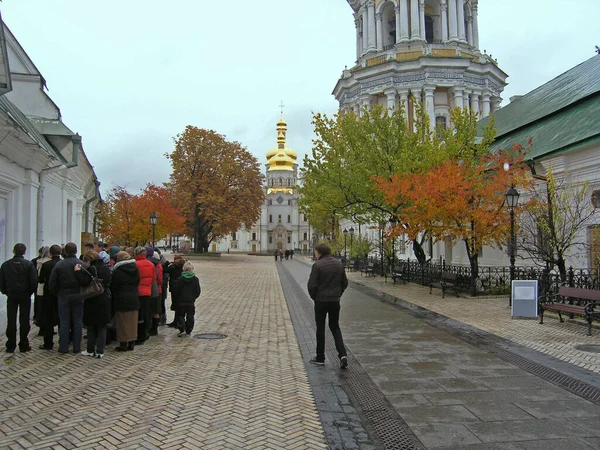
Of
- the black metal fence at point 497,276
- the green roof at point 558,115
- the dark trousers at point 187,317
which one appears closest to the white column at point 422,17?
the green roof at point 558,115

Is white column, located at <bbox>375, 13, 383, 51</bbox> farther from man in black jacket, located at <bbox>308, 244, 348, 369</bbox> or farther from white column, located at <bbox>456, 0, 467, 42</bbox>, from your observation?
man in black jacket, located at <bbox>308, 244, 348, 369</bbox>

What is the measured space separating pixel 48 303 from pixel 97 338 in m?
1.26

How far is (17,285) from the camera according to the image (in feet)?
25.2

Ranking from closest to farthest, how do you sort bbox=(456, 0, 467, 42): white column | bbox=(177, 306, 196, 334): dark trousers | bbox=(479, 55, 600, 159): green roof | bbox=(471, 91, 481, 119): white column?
bbox=(177, 306, 196, 334): dark trousers < bbox=(479, 55, 600, 159): green roof < bbox=(471, 91, 481, 119): white column < bbox=(456, 0, 467, 42): white column

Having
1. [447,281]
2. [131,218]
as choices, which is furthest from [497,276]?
[131,218]

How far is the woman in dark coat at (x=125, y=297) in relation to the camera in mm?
8070

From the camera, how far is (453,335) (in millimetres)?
9938

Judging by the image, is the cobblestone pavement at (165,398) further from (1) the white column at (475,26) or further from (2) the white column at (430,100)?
(1) the white column at (475,26)

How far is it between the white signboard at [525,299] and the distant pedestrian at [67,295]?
971 cm

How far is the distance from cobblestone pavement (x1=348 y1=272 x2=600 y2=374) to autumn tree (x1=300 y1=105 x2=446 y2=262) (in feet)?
21.0

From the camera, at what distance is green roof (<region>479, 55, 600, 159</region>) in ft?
61.2

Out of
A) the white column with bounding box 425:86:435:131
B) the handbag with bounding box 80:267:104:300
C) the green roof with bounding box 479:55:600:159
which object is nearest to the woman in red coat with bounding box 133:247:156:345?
the handbag with bounding box 80:267:104:300

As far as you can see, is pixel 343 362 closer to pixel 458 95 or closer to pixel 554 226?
pixel 554 226

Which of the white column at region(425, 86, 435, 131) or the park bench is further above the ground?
the white column at region(425, 86, 435, 131)
